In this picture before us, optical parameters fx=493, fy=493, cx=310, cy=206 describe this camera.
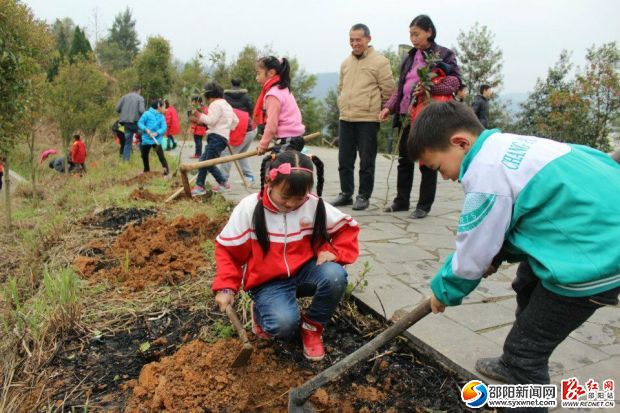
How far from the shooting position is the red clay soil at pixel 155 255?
3.54m

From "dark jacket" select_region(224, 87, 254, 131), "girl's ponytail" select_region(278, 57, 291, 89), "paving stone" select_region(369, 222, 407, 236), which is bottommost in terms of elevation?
"paving stone" select_region(369, 222, 407, 236)

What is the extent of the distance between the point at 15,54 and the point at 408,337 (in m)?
5.30

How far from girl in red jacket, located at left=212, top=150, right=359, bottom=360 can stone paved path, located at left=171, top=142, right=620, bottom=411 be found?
51 centimetres

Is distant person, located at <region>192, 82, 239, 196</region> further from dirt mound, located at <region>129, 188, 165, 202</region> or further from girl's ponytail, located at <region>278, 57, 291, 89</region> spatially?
girl's ponytail, located at <region>278, 57, 291, 89</region>

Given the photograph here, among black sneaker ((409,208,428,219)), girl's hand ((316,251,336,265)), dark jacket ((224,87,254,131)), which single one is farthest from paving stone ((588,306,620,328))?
dark jacket ((224,87,254,131))

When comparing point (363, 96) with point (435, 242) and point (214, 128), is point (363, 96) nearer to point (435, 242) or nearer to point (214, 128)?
point (435, 242)

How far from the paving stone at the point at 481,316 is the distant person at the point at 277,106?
2669 millimetres

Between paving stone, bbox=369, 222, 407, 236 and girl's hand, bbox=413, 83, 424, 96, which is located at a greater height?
girl's hand, bbox=413, 83, 424, 96

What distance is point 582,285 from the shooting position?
1.68 m

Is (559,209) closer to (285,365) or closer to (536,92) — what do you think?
(285,365)

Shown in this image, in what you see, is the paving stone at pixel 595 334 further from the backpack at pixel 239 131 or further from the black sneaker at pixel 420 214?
the backpack at pixel 239 131

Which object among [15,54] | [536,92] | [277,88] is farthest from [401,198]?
[536,92]

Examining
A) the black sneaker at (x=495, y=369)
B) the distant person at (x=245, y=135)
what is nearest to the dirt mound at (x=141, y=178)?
the distant person at (x=245, y=135)

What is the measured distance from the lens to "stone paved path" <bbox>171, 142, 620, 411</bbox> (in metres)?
2.42
